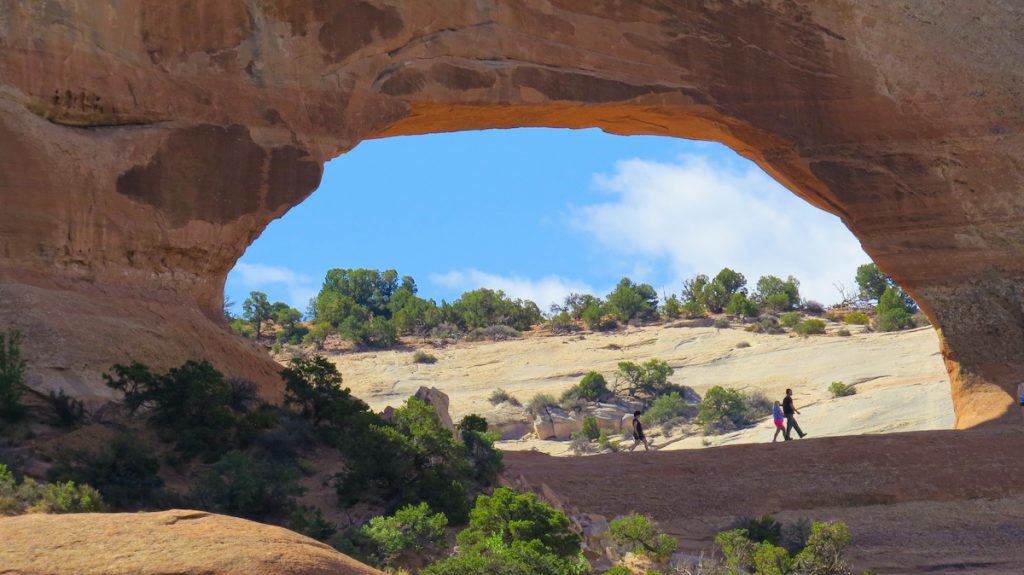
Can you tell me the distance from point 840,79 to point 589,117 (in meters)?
3.89

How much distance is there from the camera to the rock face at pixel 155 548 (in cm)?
742

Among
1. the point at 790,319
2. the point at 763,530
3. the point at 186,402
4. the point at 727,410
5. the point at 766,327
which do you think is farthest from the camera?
the point at 790,319

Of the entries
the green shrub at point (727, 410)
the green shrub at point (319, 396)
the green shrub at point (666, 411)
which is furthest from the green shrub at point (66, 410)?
the green shrub at point (666, 411)

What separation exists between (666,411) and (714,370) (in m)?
5.26

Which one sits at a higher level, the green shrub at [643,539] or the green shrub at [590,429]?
the green shrub at [590,429]

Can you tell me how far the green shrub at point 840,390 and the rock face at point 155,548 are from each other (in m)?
28.7

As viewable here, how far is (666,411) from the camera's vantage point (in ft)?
118

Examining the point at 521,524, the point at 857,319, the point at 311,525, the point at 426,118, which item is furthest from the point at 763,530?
the point at 857,319

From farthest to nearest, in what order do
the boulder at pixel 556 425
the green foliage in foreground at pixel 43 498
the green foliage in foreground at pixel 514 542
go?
the boulder at pixel 556 425, the green foliage in foreground at pixel 514 542, the green foliage in foreground at pixel 43 498

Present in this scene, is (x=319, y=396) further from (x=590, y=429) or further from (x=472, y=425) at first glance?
(x=590, y=429)

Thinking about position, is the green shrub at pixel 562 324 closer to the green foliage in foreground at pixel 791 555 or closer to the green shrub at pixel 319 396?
the green shrub at pixel 319 396

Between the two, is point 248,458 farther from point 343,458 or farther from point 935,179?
point 935,179

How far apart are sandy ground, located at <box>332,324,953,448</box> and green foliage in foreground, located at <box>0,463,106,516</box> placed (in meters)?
23.0

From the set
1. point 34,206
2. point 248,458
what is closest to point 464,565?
point 248,458
